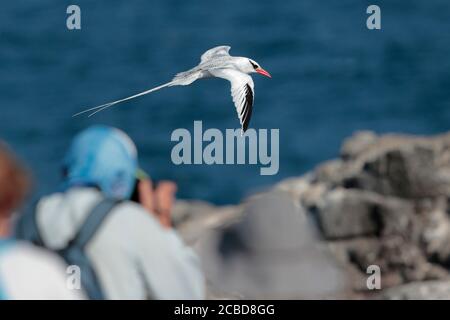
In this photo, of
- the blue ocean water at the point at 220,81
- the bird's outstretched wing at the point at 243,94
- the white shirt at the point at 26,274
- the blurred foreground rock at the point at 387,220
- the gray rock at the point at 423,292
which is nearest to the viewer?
the white shirt at the point at 26,274

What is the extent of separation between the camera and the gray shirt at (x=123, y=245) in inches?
153

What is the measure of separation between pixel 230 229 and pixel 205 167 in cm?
868

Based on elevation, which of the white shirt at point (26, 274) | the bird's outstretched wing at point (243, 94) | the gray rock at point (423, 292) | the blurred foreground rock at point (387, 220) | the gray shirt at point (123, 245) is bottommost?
the white shirt at point (26, 274)

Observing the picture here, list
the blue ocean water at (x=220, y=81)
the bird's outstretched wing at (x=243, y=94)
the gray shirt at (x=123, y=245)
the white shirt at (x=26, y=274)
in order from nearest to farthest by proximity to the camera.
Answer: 1. the white shirt at (x=26, y=274)
2. the gray shirt at (x=123, y=245)
3. the bird's outstretched wing at (x=243, y=94)
4. the blue ocean water at (x=220, y=81)

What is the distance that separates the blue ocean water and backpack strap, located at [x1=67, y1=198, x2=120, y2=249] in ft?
43.2

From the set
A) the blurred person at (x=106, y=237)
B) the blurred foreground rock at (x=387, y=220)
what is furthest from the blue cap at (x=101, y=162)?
the blurred foreground rock at (x=387, y=220)

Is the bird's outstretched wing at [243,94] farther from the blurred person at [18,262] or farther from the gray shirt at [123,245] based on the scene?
the blurred person at [18,262]

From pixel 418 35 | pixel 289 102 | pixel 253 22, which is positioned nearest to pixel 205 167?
pixel 289 102

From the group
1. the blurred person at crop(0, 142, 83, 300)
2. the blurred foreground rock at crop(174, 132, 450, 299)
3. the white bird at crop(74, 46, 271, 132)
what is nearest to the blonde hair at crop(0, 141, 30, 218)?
the blurred person at crop(0, 142, 83, 300)

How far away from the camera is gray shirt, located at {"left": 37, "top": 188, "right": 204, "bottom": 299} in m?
3.89

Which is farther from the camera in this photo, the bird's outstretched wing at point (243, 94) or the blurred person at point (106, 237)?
the bird's outstretched wing at point (243, 94)
